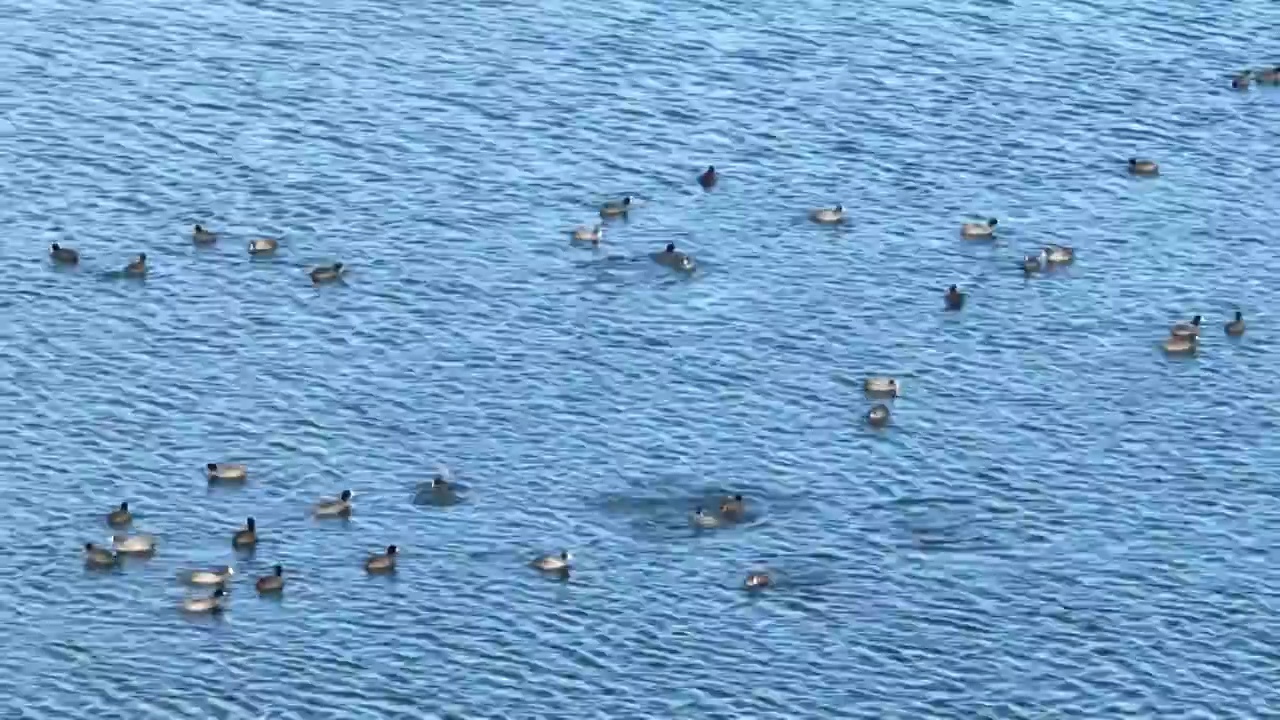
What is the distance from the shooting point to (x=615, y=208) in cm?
13312

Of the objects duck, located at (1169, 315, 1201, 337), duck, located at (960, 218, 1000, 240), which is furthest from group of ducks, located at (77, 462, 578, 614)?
duck, located at (960, 218, 1000, 240)

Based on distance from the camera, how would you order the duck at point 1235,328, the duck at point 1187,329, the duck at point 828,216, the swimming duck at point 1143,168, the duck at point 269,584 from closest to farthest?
1. the duck at point 269,584
2. the duck at point 1187,329
3. the duck at point 1235,328
4. the duck at point 828,216
5. the swimming duck at point 1143,168

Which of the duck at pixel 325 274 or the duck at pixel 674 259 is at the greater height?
the duck at pixel 674 259

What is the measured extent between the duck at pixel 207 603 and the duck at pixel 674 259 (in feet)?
92.5

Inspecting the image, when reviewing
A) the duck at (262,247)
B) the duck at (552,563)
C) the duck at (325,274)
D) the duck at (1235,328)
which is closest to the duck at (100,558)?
the duck at (552,563)

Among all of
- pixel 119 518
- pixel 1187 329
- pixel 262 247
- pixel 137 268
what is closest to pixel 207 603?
pixel 119 518

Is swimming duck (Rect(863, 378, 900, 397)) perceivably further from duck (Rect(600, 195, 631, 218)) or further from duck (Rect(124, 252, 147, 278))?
duck (Rect(124, 252, 147, 278))

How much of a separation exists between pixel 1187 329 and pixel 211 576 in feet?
127

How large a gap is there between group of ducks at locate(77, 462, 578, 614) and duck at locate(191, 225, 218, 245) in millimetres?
20318

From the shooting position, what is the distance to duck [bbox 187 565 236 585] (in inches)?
4274

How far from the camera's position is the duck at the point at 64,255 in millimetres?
129000

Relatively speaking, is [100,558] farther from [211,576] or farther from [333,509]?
[333,509]

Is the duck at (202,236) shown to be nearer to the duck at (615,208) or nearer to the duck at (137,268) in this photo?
the duck at (137,268)

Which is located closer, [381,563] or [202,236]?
[381,563]
